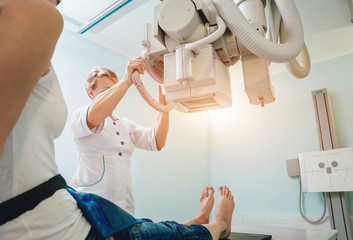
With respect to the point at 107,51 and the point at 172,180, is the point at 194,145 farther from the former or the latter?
the point at 107,51

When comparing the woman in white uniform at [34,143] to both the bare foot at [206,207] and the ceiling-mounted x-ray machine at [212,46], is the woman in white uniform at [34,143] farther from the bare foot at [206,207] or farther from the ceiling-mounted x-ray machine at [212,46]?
the bare foot at [206,207]

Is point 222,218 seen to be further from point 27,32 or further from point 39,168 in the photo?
point 27,32

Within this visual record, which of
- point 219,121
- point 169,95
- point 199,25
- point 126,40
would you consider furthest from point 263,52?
point 219,121

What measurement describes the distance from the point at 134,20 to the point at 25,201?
1.72m

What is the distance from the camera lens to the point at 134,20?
1959 millimetres

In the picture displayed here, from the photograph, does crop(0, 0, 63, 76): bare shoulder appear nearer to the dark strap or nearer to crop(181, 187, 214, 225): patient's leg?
the dark strap

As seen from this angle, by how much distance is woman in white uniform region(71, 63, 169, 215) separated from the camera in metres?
1.14

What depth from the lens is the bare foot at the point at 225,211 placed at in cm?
114

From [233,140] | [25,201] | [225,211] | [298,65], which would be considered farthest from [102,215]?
[233,140]

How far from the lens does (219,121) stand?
3.01m

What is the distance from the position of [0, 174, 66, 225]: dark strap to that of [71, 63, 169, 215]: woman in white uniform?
0.64 meters

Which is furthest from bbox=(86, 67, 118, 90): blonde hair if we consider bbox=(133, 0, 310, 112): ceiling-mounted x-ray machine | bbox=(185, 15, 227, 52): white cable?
bbox=(185, 15, 227, 52): white cable

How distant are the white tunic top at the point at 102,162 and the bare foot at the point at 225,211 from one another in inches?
17.2

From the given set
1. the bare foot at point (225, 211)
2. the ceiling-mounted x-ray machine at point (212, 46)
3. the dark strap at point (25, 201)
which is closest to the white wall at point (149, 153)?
the bare foot at point (225, 211)
